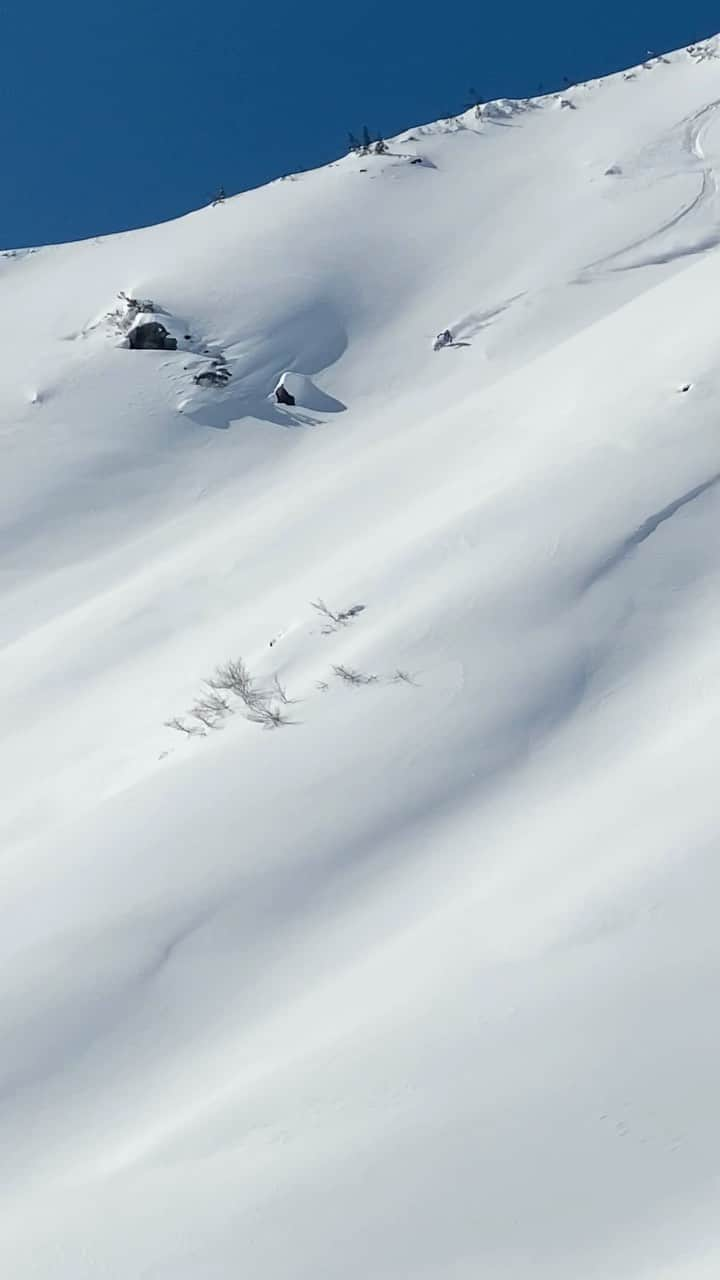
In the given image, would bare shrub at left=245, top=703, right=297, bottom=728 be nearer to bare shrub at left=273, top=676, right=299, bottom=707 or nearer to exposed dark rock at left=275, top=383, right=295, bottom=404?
bare shrub at left=273, top=676, right=299, bottom=707

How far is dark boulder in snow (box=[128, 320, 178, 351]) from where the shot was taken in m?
13.6

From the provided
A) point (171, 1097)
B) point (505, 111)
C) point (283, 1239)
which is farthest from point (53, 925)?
point (505, 111)

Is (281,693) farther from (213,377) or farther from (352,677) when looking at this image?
(213,377)

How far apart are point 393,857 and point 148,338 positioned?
10.6 m

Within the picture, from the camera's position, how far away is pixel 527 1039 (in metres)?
3.55

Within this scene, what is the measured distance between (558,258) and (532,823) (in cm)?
1207

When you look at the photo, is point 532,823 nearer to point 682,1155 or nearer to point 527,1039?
point 527,1039

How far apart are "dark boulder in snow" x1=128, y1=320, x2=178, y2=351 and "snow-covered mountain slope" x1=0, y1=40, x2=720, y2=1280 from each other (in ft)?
12.2

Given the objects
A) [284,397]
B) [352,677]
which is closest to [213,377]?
[284,397]

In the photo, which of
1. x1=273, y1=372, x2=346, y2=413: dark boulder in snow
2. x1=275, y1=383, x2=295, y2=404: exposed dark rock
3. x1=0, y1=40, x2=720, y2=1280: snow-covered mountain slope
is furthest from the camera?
x1=275, y1=383, x2=295, y2=404: exposed dark rock

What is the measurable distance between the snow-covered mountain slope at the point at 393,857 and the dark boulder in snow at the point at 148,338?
12.2 feet

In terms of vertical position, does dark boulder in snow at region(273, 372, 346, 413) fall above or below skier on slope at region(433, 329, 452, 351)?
below

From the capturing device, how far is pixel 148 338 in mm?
13562

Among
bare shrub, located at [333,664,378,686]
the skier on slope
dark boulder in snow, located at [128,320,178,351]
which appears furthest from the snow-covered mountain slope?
dark boulder in snow, located at [128,320,178,351]
